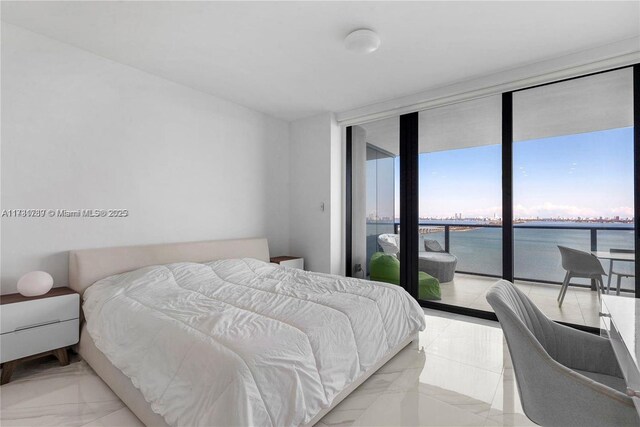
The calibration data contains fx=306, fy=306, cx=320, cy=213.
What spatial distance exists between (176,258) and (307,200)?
6.54ft

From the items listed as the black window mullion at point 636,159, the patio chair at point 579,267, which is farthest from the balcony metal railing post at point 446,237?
the black window mullion at point 636,159

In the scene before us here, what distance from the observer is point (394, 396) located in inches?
78.9

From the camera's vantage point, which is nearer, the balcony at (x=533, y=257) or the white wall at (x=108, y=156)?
the white wall at (x=108, y=156)

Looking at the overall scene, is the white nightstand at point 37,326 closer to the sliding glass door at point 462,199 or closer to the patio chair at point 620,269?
the sliding glass door at point 462,199

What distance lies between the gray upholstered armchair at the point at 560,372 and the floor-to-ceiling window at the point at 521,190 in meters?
1.83

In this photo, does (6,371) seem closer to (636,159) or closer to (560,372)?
(560,372)

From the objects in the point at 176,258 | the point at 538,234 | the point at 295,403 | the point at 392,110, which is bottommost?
the point at 295,403

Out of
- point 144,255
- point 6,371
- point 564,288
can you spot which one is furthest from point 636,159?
point 6,371

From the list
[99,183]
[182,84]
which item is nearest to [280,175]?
[182,84]

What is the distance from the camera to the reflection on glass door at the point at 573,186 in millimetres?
2758

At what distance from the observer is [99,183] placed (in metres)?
2.81

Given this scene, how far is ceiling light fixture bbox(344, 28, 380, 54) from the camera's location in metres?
2.42

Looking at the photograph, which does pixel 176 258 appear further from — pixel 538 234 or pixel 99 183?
pixel 538 234

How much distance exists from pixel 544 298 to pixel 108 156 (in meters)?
4.52
